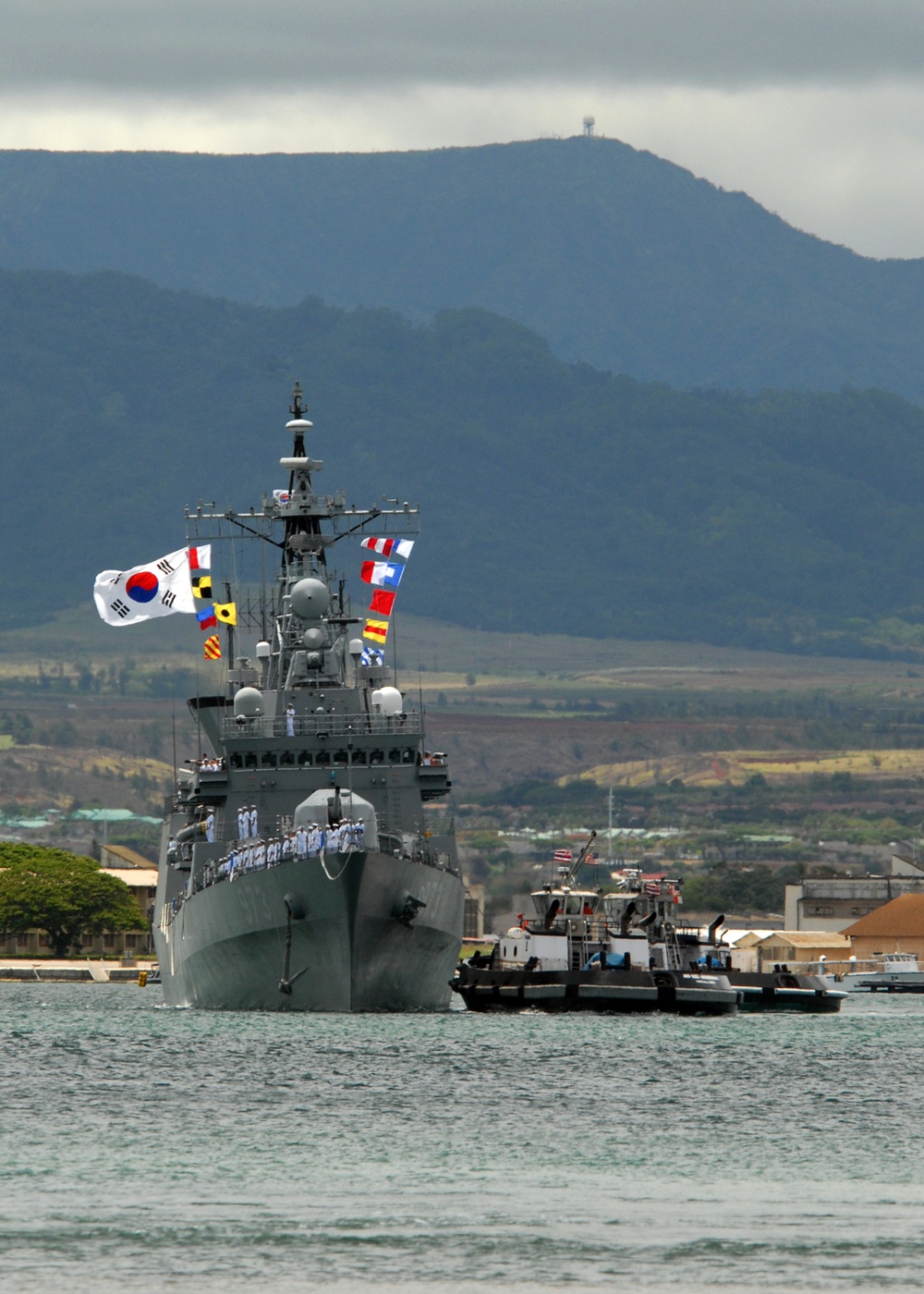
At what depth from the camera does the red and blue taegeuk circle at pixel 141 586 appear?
8569 cm

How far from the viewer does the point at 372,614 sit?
93.1 meters

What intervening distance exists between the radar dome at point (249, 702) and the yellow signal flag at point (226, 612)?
17.8 feet

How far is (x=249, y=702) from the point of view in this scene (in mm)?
83438

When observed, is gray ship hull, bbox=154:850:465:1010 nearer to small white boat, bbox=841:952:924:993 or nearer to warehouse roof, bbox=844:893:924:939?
small white boat, bbox=841:952:924:993

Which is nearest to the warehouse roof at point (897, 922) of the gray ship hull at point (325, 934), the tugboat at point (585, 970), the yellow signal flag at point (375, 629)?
the tugboat at point (585, 970)

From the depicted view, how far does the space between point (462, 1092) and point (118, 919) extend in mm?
122562

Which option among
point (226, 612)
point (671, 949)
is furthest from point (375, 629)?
point (671, 949)

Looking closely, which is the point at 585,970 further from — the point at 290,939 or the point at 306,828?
the point at 306,828

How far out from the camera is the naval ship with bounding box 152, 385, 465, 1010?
246 ft

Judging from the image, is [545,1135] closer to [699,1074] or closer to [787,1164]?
[787,1164]

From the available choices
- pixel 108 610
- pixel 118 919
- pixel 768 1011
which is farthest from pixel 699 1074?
pixel 118 919

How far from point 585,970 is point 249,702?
598 inches

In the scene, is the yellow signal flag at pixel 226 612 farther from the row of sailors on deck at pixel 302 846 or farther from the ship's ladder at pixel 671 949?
the ship's ladder at pixel 671 949

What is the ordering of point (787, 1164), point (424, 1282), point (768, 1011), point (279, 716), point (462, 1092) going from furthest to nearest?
point (768, 1011) → point (279, 716) → point (462, 1092) → point (787, 1164) → point (424, 1282)
